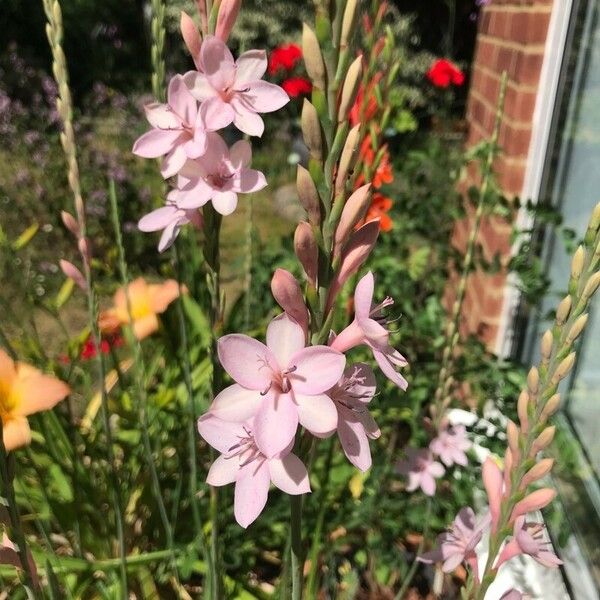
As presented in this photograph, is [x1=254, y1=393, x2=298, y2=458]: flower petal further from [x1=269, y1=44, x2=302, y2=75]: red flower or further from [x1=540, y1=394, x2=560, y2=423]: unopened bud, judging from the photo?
[x1=269, y1=44, x2=302, y2=75]: red flower

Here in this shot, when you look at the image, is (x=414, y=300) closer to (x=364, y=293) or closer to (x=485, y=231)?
(x=485, y=231)

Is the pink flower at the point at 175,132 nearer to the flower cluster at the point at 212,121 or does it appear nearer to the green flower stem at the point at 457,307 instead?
the flower cluster at the point at 212,121

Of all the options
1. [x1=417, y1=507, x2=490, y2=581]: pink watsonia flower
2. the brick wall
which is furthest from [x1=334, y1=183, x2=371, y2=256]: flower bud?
the brick wall

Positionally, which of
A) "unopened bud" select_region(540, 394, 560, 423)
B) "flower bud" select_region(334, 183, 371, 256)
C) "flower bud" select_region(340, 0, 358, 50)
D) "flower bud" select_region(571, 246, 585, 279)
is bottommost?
"unopened bud" select_region(540, 394, 560, 423)

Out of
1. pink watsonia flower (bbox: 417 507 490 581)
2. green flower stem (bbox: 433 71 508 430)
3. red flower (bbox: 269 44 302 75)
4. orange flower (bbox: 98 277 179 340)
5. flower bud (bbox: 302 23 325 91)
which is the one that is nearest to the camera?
flower bud (bbox: 302 23 325 91)

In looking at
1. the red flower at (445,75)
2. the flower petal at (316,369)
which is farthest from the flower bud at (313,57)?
the red flower at (445,75)

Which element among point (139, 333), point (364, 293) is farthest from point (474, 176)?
point (364, 293)

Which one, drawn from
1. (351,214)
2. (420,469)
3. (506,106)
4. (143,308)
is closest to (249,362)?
(351,214)
